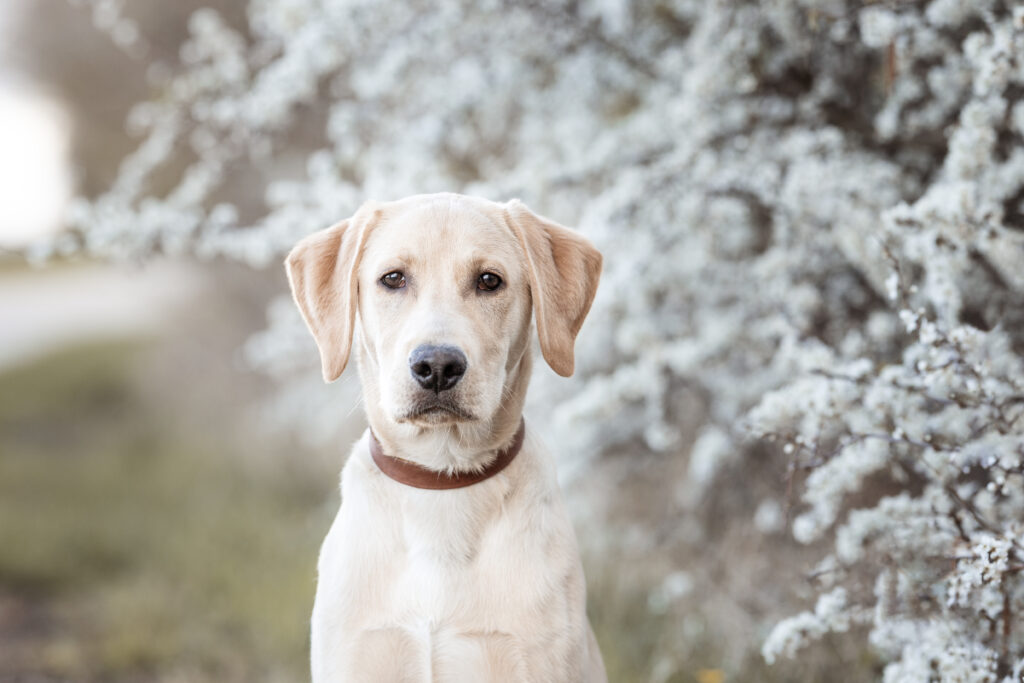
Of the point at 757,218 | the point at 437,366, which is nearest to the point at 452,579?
the point at 437,366

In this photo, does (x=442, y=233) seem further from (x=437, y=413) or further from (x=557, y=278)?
(x=437, y=413)

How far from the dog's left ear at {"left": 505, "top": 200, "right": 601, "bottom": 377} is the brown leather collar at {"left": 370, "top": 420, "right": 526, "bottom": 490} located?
0.26m

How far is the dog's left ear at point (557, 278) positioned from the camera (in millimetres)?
2428

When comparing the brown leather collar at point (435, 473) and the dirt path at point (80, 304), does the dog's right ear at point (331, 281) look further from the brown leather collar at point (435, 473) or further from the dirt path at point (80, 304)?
the dirt path at point (80, 304)

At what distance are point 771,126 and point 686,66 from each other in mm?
440

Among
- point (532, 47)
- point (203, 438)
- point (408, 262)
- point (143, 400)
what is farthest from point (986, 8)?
point (143, 400)

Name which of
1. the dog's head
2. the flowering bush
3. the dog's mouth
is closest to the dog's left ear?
the dog's head

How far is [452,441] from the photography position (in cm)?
240

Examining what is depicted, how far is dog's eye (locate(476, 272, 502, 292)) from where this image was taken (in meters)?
2.40

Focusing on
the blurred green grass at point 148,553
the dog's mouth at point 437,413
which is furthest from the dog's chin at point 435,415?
the blurred green grass at point 148,553

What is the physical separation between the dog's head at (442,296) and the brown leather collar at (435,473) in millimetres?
144

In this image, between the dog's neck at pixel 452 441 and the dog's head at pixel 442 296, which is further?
the dog's neck at pixel 452 441

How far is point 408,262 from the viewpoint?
2367mm

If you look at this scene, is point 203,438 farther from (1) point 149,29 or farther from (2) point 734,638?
(2) point 734,638
